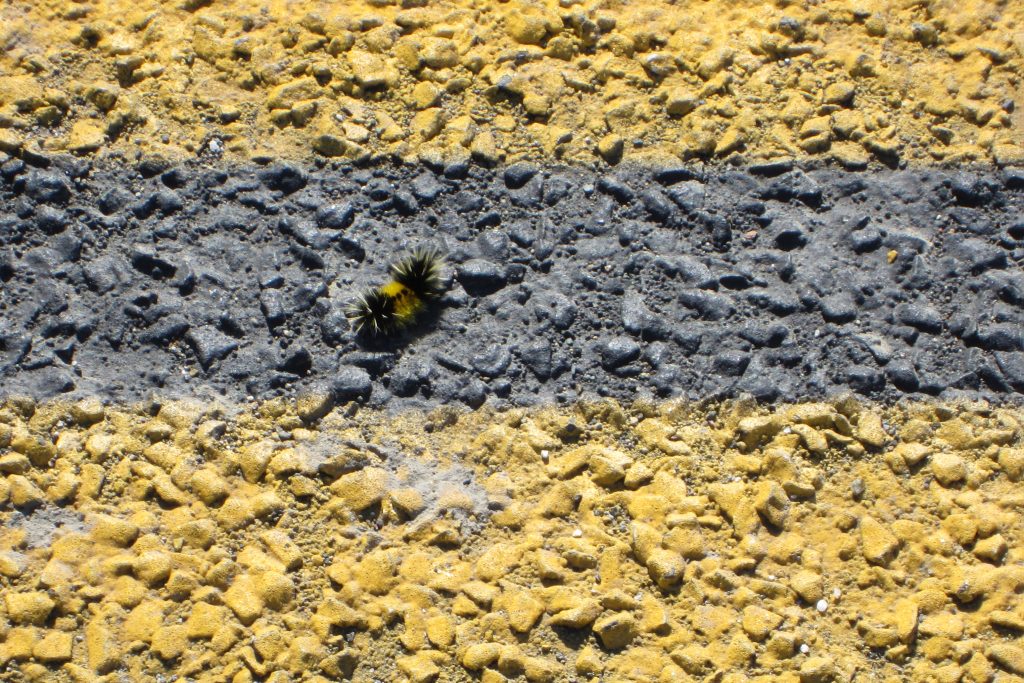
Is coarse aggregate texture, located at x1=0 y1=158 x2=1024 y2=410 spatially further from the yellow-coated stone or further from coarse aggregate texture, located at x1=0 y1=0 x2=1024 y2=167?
the yellow-coated stone

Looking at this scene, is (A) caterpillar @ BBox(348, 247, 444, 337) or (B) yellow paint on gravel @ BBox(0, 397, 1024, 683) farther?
(A) caterpillar @ BBox(348, 247, 444, 337)

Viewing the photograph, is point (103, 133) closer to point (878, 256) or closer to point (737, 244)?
point (737, 244)

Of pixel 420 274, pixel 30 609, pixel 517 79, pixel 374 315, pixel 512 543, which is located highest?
pixel 517 79

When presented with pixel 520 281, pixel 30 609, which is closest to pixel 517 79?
pixel 520 281

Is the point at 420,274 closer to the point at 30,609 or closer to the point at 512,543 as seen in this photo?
the point at 512,543

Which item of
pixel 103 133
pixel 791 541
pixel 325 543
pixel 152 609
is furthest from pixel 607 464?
pixel 103 133

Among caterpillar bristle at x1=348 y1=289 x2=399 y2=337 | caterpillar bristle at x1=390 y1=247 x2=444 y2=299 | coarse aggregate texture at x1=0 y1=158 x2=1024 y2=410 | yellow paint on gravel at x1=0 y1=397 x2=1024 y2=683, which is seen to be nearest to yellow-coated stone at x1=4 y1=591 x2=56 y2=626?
yellow paint on gravel at x1=0 y1=397 x2=1024 y2=683

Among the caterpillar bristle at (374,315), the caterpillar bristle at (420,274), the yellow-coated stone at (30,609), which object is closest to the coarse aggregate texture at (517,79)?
the caterpillar bristle at (420,274)
